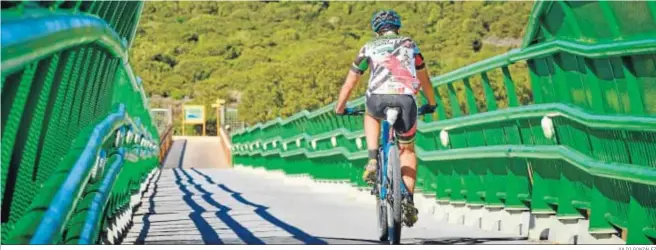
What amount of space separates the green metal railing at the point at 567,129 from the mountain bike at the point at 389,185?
0.97 m

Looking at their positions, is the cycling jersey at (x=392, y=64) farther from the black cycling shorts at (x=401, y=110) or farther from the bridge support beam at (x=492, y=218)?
the bridge support beam at (x=492, y=218)

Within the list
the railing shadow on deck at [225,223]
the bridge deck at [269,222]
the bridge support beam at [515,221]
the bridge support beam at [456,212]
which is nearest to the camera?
the railing shadow on deck at [225,223]

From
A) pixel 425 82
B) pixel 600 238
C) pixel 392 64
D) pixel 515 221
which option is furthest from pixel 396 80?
pixel 515 221

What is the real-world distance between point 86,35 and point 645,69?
10.6 ft

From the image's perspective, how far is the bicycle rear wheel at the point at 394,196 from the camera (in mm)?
8109

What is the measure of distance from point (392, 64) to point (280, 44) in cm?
10552

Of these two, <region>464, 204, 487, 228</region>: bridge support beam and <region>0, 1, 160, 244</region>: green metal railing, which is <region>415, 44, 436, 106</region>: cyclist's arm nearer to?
<region>464, 204, 487, 228</region>: bridge support beam

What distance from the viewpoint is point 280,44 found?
11350cm

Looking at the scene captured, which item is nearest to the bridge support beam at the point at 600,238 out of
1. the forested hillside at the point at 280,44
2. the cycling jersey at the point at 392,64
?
the cycling jersey at the point at 392,64

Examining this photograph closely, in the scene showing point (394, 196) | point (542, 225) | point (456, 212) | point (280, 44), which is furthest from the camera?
point (280, 44)

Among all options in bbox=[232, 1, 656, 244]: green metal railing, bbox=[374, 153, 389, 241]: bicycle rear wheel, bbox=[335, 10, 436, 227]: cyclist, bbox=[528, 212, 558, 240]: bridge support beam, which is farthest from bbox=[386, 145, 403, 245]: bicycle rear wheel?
bbox=[528, 212, 558, 240]: bridge support beam

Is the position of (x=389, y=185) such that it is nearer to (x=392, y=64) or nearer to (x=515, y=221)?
(x=392, y=64)

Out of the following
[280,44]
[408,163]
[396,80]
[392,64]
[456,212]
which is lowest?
[456,212]
